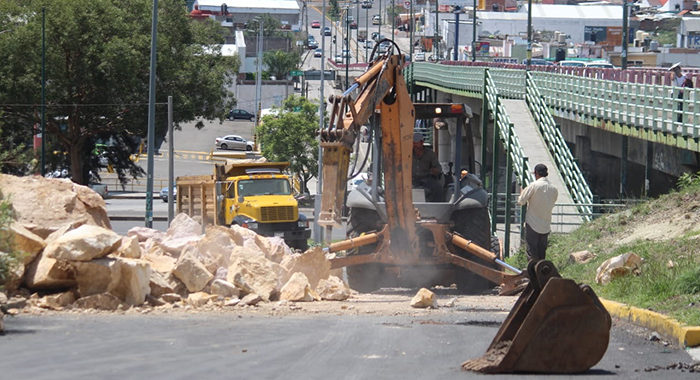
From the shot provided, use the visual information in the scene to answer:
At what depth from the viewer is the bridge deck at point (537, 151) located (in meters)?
28.0

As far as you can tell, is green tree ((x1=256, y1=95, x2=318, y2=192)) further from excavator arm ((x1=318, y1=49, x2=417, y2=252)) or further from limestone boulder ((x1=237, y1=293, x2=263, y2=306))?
limestone boulder ((x1=237, y1=293, x2=263, y2=306))

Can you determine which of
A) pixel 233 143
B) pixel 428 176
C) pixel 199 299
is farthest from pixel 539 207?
pixel 233 143

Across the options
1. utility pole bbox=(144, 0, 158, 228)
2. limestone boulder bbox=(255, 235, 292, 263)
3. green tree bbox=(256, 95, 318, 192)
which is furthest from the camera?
green tree bbox=(256, 95, 318, 192)

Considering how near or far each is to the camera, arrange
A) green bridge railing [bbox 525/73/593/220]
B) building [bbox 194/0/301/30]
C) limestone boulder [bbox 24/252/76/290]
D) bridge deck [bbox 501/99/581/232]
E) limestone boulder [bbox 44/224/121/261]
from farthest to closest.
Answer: building [bbox 194/0/301/30]
green bridge railing [bbox 525/73/593/220]
bridge deck [bbox 501/99/581/232]
limestone boulder [bbox 24/252/76/290]
limestone boulder [bbox 44/224/121/261]

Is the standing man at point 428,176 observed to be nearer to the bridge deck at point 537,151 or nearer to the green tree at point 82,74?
the bridge deck at point 537,151

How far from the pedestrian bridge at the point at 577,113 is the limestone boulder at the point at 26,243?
46.4ft

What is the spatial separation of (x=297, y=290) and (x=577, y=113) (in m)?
21.9

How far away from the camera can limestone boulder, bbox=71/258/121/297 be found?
1415 centimetres

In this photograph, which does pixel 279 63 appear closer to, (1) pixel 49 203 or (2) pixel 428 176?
(2) pixel 428 176

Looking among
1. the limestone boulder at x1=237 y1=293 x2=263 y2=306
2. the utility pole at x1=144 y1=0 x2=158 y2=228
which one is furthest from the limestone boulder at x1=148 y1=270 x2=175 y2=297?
the utility pole at x1=144 y1=0 x2=158 y2=228

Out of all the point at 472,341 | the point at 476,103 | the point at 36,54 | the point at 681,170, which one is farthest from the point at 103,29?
Answer: the point at 472,341

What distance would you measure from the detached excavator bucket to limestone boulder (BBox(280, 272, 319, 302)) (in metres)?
6.02

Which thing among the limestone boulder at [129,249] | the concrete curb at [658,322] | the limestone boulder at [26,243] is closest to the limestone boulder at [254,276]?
the limestone boulder at [129,249]

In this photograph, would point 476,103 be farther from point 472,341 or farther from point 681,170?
point 472,341
